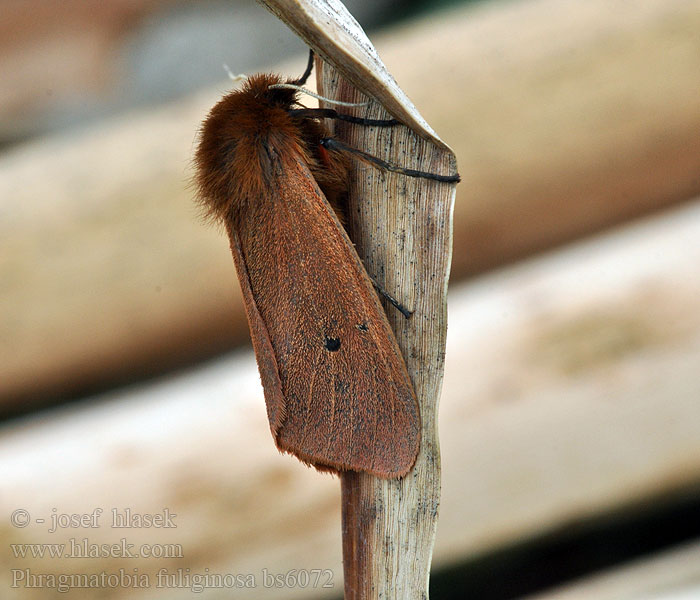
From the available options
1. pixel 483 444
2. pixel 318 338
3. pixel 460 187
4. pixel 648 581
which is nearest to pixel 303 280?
pixel 318 338

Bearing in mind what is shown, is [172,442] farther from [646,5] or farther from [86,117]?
[646,5]

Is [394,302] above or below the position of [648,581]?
above

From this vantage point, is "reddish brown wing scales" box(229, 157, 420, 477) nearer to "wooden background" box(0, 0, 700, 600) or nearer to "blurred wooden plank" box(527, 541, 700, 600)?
"wooden background" box(0, 0, 700, 600)

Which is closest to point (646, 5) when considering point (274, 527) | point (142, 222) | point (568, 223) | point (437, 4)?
point (568, 223)

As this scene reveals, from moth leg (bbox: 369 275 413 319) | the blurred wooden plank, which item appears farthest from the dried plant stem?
the blurred wooden plank

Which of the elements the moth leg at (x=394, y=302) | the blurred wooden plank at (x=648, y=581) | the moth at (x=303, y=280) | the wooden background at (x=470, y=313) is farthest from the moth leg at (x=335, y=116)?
the blurred wooden plank at (x=648, y=581)

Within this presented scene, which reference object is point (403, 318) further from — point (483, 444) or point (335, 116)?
point (483, 444)

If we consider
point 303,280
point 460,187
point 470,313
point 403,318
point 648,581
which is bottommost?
point 648,581
